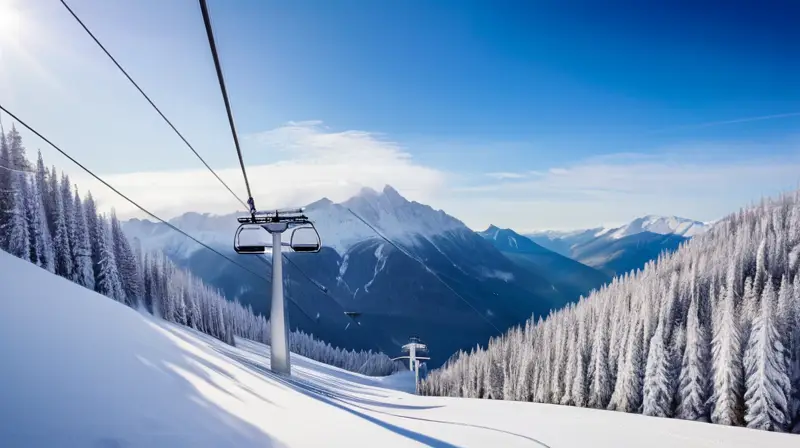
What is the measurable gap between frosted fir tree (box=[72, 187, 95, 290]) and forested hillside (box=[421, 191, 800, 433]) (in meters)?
48.0

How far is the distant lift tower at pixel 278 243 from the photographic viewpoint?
14.1 m

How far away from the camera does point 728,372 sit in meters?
33.2

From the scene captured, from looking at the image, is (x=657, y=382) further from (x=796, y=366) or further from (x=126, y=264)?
(x=126, y=264)

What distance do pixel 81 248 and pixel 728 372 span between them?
62367 mm

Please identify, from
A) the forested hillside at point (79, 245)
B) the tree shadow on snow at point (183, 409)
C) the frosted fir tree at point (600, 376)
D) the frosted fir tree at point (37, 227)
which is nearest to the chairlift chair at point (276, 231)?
the tree shadow on snow at point (183, 409)

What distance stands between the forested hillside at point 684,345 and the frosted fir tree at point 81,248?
48.0 meters

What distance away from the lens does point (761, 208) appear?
232ft

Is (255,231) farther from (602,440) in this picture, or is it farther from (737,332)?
(737,332)

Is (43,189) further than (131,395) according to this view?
Yes

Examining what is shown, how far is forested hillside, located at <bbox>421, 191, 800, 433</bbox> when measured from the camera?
33.0 m

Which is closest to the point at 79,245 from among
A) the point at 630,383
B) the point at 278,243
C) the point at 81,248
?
the point at 81,248

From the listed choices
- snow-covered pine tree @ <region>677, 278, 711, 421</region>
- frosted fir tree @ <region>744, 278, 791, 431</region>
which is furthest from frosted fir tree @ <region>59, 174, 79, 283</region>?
frosted fir tree @ <region>744, 278, 791, 431</region>

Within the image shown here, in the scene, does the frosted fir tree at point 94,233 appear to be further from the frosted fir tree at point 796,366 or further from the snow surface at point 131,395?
the frosted fir tree at point 796,366

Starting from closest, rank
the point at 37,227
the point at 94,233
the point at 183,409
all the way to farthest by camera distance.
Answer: the point at 183,409 → the point at 37,227 → the point at 94,233
